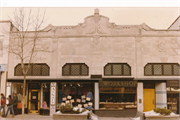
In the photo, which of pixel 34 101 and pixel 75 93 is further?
pixel 34 101

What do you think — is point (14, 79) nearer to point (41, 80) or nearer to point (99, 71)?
point (41, 80)

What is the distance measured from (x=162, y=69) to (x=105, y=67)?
4.84 m

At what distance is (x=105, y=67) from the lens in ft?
60.5

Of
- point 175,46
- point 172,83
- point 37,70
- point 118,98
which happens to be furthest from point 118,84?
point 37,70

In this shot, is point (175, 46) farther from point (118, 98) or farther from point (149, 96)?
point (118, 98)

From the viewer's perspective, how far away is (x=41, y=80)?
18359mm

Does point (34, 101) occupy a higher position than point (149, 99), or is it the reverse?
point (149, 99)

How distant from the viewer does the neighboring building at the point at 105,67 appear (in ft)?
59.0

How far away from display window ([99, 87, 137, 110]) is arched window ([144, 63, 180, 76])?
1949 millimetres

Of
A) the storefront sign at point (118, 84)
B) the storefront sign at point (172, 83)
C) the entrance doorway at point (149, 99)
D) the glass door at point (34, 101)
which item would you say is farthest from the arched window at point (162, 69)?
the glass door at point (34, 101)

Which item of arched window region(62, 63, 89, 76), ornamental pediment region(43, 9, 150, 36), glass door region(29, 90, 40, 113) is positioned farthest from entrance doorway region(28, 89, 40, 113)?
ornamental pediment region(43, 9, 150, 36)

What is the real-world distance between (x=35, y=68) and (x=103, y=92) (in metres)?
6.27

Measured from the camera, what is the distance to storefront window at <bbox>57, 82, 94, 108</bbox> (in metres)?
18.2

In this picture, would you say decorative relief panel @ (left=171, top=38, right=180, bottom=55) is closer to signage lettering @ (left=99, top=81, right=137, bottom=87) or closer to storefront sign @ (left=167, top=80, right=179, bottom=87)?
storefront sign @ (left=167, top=80, right=179, bottom=87)
